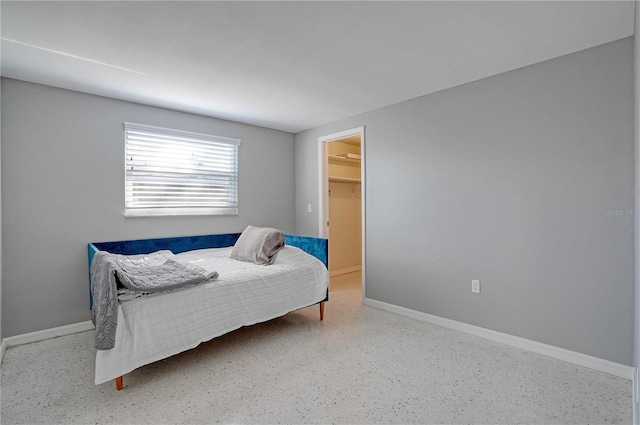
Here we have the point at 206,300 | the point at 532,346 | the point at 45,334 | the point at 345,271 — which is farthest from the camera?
the point at 345,271

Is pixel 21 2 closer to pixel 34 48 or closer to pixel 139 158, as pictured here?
pixel 34 48

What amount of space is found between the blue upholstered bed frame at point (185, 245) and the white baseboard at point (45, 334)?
20 centimetres

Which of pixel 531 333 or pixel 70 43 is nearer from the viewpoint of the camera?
pixel 70 43

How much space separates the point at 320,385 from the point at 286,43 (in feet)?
7.40

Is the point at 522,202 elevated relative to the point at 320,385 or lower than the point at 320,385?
elevated

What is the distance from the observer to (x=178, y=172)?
3.59m

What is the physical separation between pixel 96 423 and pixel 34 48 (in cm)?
242

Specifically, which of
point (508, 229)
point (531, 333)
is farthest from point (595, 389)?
point (508, 229)

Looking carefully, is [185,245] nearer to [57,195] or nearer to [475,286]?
[57,195]

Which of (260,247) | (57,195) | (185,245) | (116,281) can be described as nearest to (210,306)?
(116,281)

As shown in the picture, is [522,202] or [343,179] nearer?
[522,202]

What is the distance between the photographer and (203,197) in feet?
12.5

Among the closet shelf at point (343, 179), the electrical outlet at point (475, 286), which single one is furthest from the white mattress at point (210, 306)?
the closet shelf at point (343, 179)

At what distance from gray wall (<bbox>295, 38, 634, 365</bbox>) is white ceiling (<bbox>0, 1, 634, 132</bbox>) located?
26cm
